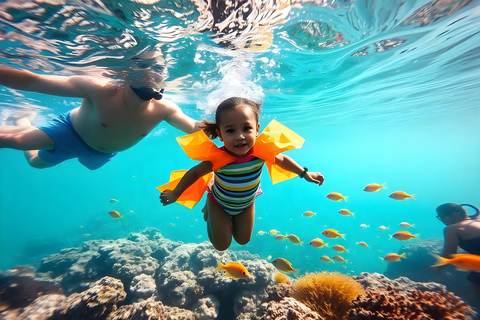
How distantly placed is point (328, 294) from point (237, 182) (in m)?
3.20

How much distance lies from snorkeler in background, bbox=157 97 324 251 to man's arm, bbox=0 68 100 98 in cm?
281

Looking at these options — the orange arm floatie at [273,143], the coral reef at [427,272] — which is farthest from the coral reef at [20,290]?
the coral reef at [427,272]

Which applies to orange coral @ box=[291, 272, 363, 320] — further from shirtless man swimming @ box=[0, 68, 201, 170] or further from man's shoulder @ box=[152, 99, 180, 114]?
man's shoulder @ box=[152, 99, 180, 114]

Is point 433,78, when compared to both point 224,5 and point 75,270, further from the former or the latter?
point 75,270

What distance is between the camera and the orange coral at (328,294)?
146 inches

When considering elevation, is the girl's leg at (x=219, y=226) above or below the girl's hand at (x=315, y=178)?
below

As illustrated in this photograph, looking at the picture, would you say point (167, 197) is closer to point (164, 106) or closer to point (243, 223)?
point (243, 223)

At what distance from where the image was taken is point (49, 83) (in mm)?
3723

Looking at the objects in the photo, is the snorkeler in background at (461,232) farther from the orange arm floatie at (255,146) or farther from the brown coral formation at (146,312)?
the brown coral formation at (146,312)

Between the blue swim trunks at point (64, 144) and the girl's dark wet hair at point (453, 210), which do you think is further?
the girl's dark wet hair at point (453, 210)

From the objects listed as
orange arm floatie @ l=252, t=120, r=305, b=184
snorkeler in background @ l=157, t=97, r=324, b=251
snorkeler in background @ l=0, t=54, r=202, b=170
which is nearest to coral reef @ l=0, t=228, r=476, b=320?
snorkeler in background @ l=157, t=97, r=324, b=251

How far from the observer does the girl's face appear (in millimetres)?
2422

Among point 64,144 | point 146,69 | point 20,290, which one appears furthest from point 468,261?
point 20,290

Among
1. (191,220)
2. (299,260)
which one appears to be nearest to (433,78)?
(299,260)
